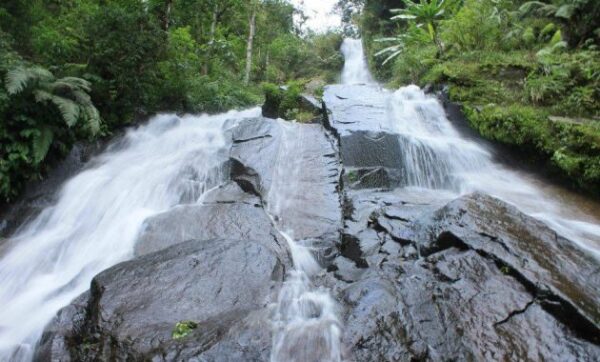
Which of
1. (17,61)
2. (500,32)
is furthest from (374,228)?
(500,32)

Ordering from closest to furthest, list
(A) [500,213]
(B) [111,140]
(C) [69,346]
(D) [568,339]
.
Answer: (D) [568,339] < (C) [69,346] < (A) [500,213] < (B) [111,140]

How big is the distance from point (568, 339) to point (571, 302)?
13.2 inches

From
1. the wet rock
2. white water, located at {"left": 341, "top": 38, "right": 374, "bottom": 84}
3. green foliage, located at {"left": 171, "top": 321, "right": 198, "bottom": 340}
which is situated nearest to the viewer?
green foliage, located at {"left": 171, "top": 321, "right": 198, "bottom": 340}

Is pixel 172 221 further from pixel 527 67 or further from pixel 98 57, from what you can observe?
pixel 527 67

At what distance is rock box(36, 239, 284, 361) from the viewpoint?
2908 millimetres

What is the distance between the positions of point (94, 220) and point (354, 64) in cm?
1916

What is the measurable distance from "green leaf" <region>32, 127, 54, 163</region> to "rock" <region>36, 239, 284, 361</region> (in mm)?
3225

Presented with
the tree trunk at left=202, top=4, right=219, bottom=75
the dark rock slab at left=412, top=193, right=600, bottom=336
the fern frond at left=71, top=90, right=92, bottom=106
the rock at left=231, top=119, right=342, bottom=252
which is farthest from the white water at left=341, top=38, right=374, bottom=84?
the dark rock slab at left=412, top=193, right=600, bottom=336

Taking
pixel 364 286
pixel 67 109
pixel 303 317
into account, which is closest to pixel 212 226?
pixel 303 317

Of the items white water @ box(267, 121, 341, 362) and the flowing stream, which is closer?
white water @ box(267, 121, 341, 362)

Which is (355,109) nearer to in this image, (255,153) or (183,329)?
(255,153)

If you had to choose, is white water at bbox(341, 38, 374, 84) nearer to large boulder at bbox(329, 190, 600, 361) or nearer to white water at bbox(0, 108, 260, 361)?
white water at bbox(0, 108, 260, 361)

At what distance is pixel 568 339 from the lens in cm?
283

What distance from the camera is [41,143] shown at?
232 inches
